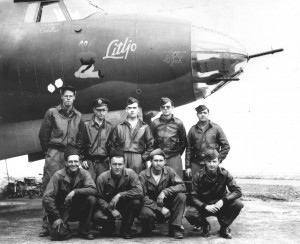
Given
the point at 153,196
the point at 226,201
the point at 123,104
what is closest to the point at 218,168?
the point at 226,201

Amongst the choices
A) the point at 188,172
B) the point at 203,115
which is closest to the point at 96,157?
the point at 188,172

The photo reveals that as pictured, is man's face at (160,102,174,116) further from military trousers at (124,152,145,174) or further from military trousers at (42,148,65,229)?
military trousers at (42,148,65,229)

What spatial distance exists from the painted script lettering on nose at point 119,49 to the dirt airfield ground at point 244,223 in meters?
2.49

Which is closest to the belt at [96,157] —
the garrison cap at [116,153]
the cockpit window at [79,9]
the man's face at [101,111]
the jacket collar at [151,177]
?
the garrison cap at [116,153]

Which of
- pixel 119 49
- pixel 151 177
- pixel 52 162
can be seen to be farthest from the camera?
pixel 119 49

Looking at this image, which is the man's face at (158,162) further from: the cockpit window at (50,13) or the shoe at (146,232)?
the cockpit window at (50,13)

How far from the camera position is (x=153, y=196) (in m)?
6.74

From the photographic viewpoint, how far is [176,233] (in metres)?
6.28

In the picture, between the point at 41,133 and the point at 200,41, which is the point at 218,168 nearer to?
the point at 200,41

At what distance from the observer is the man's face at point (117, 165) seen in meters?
A: 6.41

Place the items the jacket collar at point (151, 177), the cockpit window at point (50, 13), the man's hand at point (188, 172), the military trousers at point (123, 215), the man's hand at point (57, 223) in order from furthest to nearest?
1. the cockpit window at point (50, 13)
2. the man's hand at point (188, 172)
3. the jacket collar at point (151, 177)
4. the military trousers at point (123, 215)
5. the man's hand at point (57, 223)

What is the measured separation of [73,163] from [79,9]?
2.79 meters

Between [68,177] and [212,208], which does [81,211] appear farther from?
[212,208]

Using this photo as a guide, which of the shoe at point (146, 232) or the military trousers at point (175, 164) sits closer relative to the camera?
the shoe at point (146, 232)
